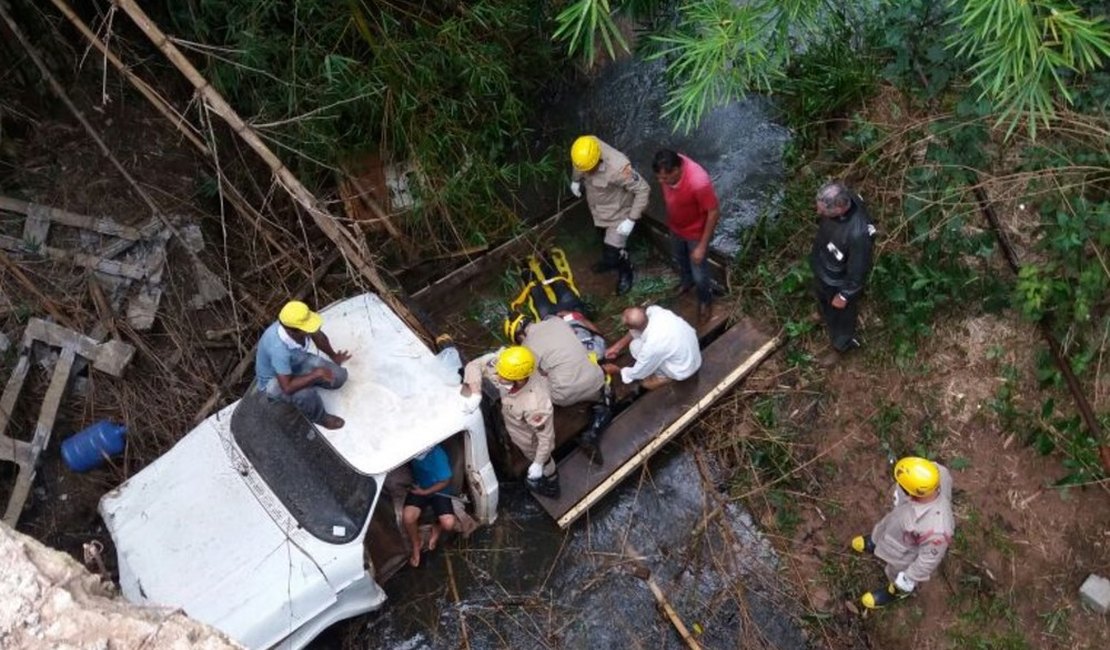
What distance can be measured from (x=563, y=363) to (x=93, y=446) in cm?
334

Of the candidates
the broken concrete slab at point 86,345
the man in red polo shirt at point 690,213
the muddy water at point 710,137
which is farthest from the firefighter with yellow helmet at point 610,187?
the broken concrete slab at point 86,345

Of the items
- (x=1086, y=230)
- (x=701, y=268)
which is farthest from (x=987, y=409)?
(x=701, y=268)

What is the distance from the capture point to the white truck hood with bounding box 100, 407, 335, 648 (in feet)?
14.8

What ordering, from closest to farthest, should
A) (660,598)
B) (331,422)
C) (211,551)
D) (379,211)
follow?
(211,551) < (331,422) < (660,598) < (379,211)

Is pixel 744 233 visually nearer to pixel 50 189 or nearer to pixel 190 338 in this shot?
pixel 190 338

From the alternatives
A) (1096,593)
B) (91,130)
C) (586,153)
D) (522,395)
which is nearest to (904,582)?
(1096,593)

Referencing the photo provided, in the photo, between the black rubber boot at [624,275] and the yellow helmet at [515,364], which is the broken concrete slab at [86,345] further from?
the black rubber boot at [624,275]

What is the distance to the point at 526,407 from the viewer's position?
5.06 meters

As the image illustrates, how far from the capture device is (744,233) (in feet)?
21.9

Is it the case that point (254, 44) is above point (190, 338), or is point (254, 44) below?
above

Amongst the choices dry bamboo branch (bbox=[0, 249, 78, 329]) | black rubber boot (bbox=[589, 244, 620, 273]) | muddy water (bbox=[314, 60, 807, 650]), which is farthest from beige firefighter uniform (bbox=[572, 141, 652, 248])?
dry bamboo branch (bbox=[0, 249, 78, 329])

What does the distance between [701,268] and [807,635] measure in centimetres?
260

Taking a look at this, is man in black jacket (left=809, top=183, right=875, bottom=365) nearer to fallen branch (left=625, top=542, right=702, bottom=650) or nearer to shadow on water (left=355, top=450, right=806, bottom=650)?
shadow on water (left=355, top=450, right=806, bottom=650)

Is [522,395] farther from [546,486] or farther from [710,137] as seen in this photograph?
[710,137]
